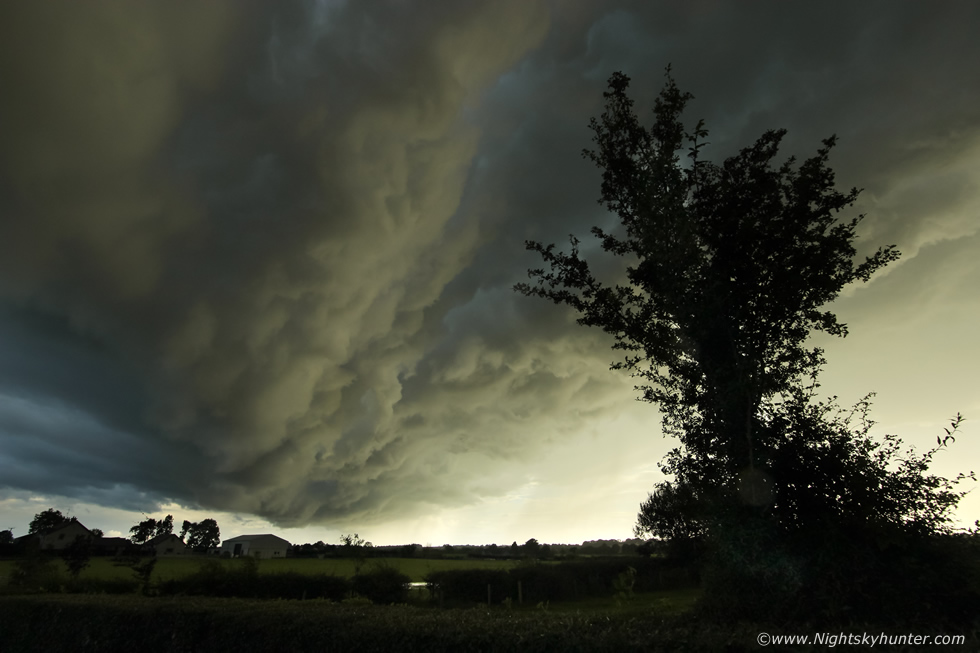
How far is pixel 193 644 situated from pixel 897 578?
13.4m

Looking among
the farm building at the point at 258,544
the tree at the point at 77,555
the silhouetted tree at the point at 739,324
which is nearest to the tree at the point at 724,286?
the silhouetted tree at the point at 739,324

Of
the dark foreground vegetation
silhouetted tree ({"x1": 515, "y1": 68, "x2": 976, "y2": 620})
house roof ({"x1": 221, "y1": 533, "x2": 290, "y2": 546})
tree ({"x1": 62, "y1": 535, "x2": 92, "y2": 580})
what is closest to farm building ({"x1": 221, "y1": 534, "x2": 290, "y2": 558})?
house roof ({"x1": 221, "y1": 533, "x2": 290, "y2": 546})

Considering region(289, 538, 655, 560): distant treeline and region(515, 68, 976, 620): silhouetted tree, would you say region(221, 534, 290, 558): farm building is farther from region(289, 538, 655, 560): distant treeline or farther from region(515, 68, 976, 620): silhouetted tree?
region(515, 68, 976, 620): silhouetted tree

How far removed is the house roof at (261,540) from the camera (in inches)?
3770

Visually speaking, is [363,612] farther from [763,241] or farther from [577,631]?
[763,241]

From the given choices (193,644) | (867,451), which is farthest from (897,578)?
(193,644)

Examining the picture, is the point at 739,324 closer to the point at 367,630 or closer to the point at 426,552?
the point at 367,630

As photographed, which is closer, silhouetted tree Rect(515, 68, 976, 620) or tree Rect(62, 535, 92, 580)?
silhouetted tree Rect(515, 68, 976, 620)

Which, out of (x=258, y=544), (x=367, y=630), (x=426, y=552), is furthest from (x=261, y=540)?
(x=367, y=630)

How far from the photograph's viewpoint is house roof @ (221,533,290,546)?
314ft

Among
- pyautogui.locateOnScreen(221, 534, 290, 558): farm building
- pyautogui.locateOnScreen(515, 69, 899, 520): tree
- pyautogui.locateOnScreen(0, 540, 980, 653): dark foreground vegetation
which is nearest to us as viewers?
pyautogui.locateOnScreen(0, 540, 980, 653): dark foreground vegetation

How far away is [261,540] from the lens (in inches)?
3846

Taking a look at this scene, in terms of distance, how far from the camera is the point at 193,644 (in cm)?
952

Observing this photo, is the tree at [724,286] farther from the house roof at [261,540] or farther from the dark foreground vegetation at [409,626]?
the house roof at [261,540]
